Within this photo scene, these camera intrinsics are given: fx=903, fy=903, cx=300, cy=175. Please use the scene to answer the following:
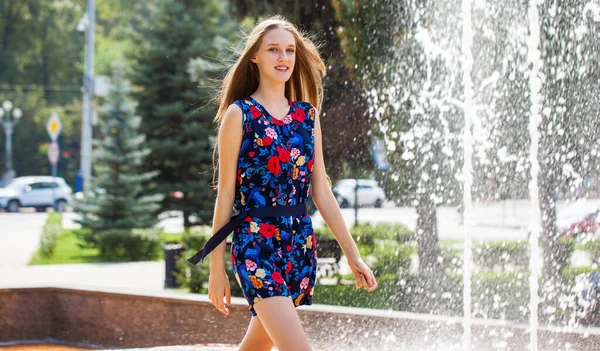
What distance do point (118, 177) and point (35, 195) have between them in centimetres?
1808

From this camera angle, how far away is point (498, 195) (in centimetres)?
1056

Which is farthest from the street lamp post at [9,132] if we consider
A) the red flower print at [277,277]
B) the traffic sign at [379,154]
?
the red flower print at [277,277]

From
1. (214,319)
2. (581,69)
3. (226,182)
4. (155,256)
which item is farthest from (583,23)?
(155,256)

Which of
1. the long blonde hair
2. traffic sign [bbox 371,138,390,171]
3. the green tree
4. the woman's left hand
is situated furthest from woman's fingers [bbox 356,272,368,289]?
traffic sign [bbox 371,138,390,171]

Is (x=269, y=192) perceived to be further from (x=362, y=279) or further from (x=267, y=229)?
(x=362, y=279)

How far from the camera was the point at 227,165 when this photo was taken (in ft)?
→ 10.3

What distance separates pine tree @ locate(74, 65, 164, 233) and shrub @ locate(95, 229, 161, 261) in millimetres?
642

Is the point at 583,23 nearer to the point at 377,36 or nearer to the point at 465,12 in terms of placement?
the point at 465,12

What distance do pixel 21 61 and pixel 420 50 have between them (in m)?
44.6

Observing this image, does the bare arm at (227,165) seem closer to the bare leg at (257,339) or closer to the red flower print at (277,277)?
the red flower print at (277,277)

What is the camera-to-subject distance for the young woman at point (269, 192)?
3.05m

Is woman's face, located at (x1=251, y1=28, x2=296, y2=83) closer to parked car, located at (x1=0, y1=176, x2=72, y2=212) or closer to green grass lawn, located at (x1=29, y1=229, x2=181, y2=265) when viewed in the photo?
green grass lawn, located at (x1=29, y1=229, x2=181, y2=265)

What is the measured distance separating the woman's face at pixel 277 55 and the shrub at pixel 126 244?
47.4ft

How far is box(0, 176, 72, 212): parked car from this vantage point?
35.2 m
